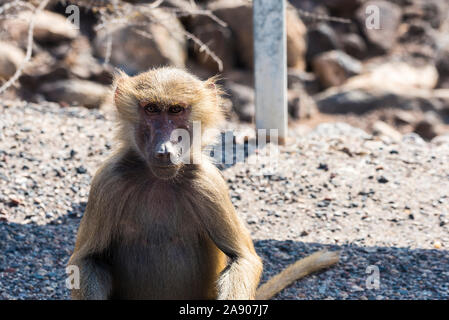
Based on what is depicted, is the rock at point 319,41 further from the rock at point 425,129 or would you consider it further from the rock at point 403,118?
the rock at point 425,129

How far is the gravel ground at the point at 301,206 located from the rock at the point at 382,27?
29.7 ft

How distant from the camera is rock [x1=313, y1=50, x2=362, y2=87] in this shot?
14.2 m

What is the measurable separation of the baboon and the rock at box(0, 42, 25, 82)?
23.0 ft

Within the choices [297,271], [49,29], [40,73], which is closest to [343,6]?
[49,29]

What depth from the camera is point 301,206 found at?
5738mm

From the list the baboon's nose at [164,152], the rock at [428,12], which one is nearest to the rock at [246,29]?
the rock at [428,12]

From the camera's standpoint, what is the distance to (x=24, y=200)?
5.63 meters

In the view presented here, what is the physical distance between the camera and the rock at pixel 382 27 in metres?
15.7

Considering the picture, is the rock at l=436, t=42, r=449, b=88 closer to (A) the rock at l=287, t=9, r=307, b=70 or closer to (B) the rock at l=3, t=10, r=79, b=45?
(A) the rock at l=287, t=9, r=307, b=70

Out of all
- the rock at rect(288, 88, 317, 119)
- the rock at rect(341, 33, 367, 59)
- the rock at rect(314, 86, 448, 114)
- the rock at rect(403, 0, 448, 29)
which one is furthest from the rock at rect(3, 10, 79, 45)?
the rock at rect(403, 0, 448, 29)

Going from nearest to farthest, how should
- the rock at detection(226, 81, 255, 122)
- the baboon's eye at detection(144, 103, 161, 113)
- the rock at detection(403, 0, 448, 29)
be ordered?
the baboon's eye at detection(144, 103, 161, 113), the rock at detection(226, 81, 255, 122), the rock at detection(403, 0, 448, 29)

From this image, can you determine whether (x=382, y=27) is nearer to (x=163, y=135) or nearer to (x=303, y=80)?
(x=303, y=80)

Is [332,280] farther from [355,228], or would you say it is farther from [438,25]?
[438,25]

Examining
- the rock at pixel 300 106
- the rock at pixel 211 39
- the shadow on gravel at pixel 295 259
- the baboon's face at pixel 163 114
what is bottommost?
the shadow on gravel at pixel 295 259
